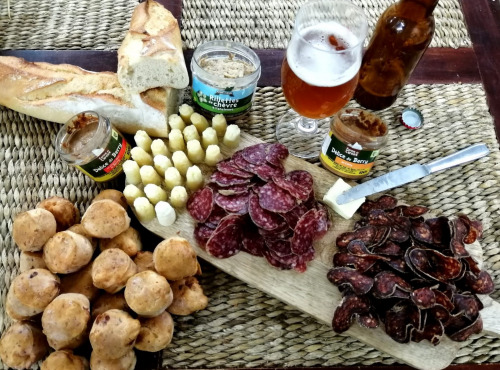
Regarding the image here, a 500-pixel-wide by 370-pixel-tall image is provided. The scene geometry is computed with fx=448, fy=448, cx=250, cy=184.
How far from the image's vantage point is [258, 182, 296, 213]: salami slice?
115 centimetres

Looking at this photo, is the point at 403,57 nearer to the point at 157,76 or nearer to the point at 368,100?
the point at 368,100

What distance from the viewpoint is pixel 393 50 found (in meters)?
1.31

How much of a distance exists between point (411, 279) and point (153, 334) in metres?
0.65

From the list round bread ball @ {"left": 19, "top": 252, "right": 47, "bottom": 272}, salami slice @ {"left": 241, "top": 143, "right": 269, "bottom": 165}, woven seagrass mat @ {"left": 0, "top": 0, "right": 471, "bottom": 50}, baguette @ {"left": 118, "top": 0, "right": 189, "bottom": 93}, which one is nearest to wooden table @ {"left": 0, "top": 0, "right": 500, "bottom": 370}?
woven seagrass mat @ {"left": 0, "top": 0, "right": 471, "bottom": 50}

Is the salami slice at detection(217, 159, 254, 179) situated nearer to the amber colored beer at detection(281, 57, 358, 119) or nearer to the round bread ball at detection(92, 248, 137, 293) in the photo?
the amber colored beer at detection(281, 57, 358, 119)

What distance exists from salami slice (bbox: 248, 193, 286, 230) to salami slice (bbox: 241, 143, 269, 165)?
15 cm

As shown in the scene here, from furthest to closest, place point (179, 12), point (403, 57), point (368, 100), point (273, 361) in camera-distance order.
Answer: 1. point (179, 12)
2. point (368, 100)
3. point (403, 57)
4. point (273, 361)

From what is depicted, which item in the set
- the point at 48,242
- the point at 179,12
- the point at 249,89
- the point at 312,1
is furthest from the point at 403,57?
the point at 48,242

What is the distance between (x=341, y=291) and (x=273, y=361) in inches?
10.1

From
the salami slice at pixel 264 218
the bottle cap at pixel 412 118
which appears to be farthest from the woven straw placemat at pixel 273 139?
the salami slice at pixel 264 218

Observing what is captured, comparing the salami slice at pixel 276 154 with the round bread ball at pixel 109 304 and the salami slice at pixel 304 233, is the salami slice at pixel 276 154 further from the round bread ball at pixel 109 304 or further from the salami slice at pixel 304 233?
the round bread ball at pixel 109 304

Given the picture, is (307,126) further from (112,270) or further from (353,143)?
(112,270)

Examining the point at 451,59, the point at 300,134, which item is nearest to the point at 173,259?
the point at 300,134

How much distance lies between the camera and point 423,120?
1.52 meters
